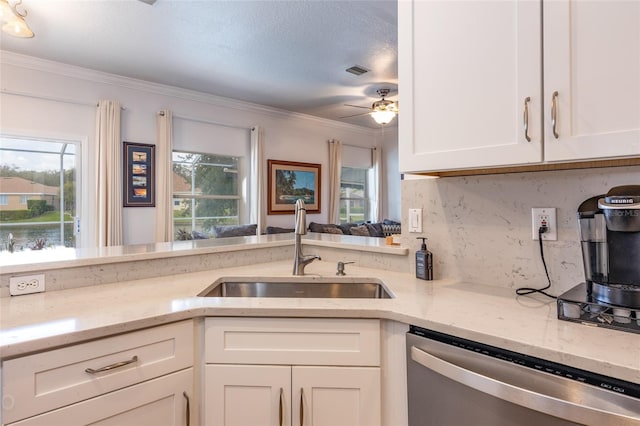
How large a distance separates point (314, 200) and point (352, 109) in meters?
1.56

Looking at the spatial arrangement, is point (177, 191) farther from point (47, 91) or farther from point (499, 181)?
point (499, 181)

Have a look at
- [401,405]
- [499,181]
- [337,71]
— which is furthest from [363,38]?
[401,405]

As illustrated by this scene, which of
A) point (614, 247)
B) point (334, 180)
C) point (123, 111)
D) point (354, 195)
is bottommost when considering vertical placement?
point (614, 247)

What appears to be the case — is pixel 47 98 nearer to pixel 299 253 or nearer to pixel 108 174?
pixel 108 174

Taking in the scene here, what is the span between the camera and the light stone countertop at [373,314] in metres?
0.87

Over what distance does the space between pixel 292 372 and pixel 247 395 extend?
0.59 ft

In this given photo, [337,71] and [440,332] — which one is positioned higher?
[337,71]

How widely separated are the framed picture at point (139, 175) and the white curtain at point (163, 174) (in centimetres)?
7

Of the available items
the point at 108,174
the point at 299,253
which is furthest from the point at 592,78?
the point at 108,174

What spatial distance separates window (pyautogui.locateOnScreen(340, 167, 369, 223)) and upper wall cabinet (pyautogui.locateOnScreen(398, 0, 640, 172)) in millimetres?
5154

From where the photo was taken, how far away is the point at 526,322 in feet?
3.42

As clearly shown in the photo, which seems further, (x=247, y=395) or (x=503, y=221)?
(x=503, y=221)

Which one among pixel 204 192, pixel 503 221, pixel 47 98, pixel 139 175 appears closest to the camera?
pixel 503 221

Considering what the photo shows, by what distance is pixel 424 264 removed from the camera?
162 centimetres
